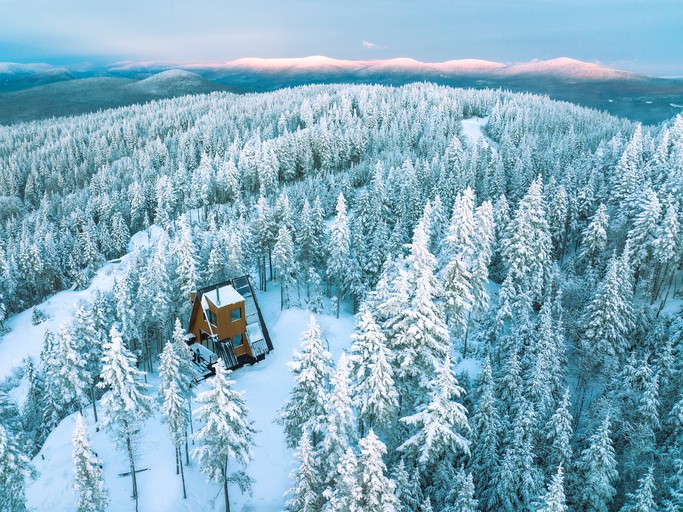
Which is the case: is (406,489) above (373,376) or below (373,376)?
below

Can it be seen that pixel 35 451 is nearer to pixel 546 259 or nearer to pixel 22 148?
pixel 546 259

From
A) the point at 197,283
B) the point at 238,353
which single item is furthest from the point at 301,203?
the point at 238,353

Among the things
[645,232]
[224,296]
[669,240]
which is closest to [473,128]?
[645,232]

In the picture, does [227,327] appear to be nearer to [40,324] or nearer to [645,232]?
[40,324]

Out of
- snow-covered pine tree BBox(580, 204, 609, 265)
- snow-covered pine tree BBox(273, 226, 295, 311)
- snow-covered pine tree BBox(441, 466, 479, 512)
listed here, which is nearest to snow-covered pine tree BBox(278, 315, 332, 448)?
snow-covered pine tree BBox(441, 466, 479, 512)

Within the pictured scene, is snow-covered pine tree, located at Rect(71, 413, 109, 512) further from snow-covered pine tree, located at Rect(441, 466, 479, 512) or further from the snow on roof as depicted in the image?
snow-covered pine tree, located at Rect(441, 466, 479, 512)

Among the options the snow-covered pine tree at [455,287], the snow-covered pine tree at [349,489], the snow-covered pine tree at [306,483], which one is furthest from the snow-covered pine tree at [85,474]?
the snow-covered pine tree at [455,287]
